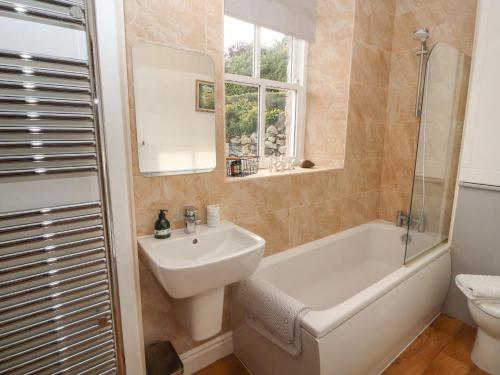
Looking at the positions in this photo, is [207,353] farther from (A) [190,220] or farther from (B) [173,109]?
(B) [173,109]

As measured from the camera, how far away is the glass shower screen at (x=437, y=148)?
1.73 meters

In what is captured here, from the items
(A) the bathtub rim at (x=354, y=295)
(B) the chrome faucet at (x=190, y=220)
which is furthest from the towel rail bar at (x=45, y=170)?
(A) the bathtub rim at (x=354, y=295)

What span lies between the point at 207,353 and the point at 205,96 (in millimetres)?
1496

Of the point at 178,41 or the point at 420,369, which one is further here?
the point at 420,369

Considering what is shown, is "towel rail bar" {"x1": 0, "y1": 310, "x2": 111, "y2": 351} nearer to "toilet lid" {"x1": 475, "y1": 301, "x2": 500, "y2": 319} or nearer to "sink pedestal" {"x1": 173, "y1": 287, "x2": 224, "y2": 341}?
"sink pedestal" {"x1": 173, "y1": 287, "x2": 224, "y2": 341}

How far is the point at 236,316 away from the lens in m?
1.62

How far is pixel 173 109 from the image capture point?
1.41 m

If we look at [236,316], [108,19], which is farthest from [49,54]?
[236,316]

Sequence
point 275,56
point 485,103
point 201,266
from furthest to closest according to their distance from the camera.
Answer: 1. point 275,56
2. point 485,103
3. point 201,266

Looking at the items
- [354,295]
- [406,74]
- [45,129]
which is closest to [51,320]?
[45,129]

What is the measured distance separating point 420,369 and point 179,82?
6.95ft

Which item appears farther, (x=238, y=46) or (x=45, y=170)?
(x=238, y=46)

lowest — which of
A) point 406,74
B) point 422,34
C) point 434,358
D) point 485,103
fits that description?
point 434,358

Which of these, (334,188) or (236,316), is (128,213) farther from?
(334,188)
